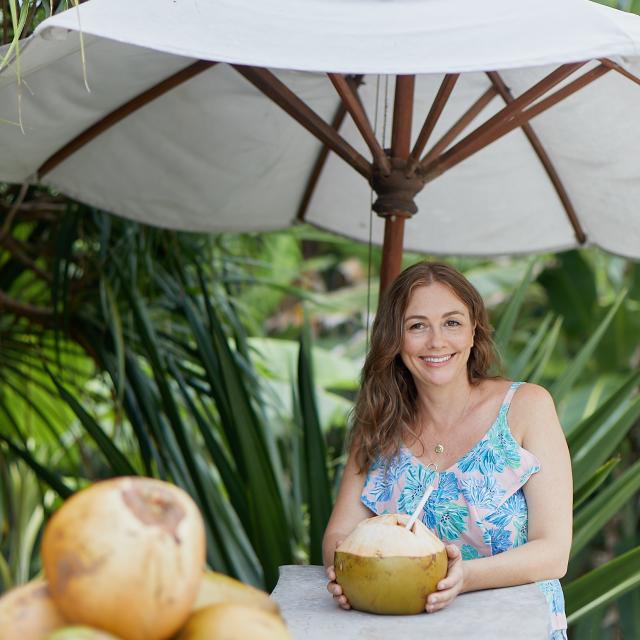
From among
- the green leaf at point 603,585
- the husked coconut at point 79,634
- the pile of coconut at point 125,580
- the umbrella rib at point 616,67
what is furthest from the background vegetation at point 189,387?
the husked coconut at point 79,634

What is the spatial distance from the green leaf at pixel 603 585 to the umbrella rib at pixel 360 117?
1.23 m

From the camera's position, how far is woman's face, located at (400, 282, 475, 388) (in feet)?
7.92

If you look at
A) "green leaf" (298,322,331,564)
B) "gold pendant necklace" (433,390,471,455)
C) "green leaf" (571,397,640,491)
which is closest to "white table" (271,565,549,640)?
"gold pendant necklace" (433,390,471,455)

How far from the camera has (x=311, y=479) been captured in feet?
10.4

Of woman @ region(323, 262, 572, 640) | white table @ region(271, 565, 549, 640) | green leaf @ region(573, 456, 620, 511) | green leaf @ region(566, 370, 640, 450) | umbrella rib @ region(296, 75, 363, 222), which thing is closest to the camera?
white table @ region(271, 565, 549, 640)

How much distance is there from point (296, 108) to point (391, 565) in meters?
1.36

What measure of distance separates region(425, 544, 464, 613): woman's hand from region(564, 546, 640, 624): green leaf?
116cm

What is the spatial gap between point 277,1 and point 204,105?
144 cm

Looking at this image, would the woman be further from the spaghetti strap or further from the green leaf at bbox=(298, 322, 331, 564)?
the green leaf at bbox=(298, 322, 331, 564)

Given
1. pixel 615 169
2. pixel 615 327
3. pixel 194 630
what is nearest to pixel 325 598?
pixel 194 630

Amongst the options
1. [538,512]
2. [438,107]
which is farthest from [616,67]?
[538,512]

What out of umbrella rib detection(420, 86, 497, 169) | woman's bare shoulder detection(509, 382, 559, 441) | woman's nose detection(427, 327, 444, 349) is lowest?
woman's bare shoulder detection(509, 382, 559, 441)

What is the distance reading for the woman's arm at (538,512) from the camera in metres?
2.00

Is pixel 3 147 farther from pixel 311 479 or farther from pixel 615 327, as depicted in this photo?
pixel 615 327
